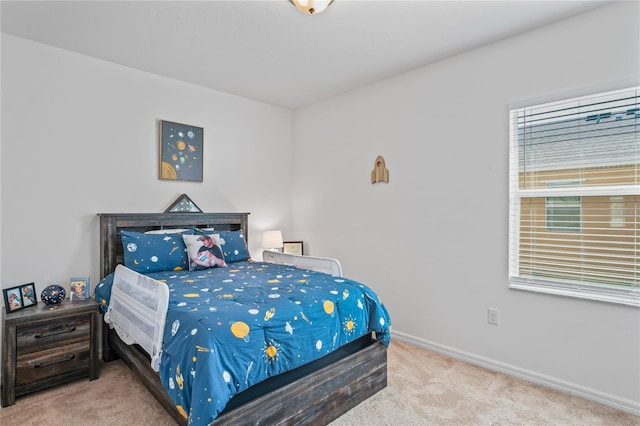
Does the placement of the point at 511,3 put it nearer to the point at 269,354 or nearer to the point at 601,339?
the point at 601,339

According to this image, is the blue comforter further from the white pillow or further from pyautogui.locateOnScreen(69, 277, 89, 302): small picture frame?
the white pillow

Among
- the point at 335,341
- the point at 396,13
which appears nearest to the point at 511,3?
the point at 396,13

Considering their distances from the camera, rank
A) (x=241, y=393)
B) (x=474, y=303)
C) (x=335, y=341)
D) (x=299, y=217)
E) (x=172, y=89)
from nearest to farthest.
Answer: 1. (x=241, y=393)
2. (x=335, y=341)
3. (x=474, y=303)
4. (x=172, y=89)
5. (x=299, y=217)

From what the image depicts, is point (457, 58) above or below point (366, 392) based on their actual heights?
above

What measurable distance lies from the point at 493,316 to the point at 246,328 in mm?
2050

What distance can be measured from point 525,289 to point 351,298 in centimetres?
136

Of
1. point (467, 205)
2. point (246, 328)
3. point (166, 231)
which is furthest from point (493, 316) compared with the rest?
point (166, 231)

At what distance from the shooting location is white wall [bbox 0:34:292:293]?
2.63 metres

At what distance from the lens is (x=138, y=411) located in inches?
84.7

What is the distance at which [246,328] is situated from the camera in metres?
1.71

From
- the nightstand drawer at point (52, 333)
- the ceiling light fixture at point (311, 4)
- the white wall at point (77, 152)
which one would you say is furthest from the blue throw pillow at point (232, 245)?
the ceiling light fixture at point (311, 4)

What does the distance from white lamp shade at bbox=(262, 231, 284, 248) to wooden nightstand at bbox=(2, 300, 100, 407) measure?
182 cm

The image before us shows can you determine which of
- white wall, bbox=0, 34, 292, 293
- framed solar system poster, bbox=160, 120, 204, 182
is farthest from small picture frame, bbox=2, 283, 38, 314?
framed solar system poster, bbox=160, 120, 204, 182

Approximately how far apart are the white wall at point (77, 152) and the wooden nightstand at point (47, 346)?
50 cm
